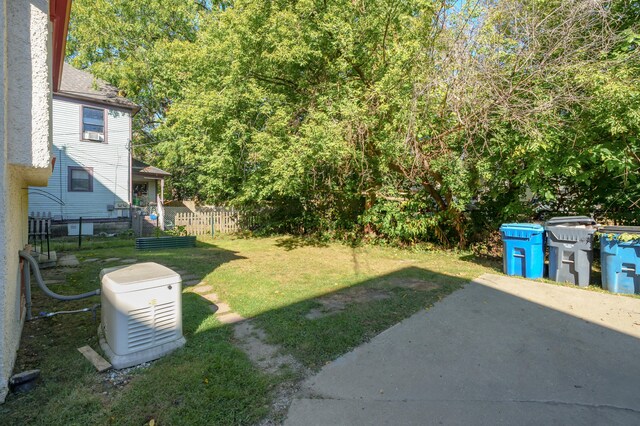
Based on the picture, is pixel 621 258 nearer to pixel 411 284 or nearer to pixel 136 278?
pixel 411 284

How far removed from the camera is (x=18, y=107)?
100 inches

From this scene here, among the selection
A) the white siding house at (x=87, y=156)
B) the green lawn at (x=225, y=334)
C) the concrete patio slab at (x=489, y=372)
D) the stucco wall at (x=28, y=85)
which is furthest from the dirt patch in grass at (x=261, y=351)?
the white siding house at (x=87, y=156)

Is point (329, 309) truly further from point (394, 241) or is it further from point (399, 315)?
point (394, 241)

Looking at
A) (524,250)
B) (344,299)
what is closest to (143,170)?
(344,299)

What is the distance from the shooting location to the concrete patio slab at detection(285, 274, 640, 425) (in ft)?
7.75

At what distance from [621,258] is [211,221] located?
12.7 metres

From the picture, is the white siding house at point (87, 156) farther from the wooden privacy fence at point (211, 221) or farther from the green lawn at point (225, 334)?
the green lawn at point (225, 334)

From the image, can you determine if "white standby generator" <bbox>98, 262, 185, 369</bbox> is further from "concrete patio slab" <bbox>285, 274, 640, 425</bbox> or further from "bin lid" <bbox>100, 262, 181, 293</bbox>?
"concrete patio slab" <bbox>285, 274, 640, 425</bbox>

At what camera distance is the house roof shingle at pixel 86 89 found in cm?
1370

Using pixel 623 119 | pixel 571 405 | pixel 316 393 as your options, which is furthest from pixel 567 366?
pixel 623 119

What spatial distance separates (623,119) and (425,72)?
11.4 feet

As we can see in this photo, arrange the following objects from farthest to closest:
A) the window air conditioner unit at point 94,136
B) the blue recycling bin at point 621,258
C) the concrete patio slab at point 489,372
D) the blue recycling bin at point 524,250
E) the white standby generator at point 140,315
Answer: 1. the window air conditioner unit at point 94,136
2. the blue recycling bin at point 524,250
3. the blue recycling bin at point 621,258
4. the white standby generator at point 140,315
5. the concrete patio slab at point 489,372

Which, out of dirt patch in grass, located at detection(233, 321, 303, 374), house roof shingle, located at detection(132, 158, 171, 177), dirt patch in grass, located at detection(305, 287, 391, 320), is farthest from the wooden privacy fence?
dirt patch in grass, located at detection(233, 321, 303, 374)

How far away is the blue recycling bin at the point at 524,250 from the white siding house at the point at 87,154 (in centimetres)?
1530
